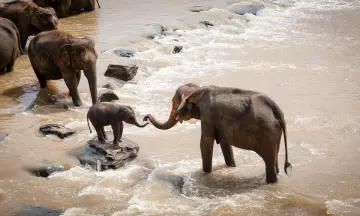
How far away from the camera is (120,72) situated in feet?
37.8

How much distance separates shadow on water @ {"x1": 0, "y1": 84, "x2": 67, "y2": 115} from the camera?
31.5 ft

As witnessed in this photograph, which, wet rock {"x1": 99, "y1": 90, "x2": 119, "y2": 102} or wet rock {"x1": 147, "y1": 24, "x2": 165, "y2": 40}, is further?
wet rock {"x1": 147, "y1": 24, "x2": 165, "y2": 40}

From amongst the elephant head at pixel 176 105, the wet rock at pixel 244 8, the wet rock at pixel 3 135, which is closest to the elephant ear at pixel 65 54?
the wet rock at pixel 3 135

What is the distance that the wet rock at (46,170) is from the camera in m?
7.19

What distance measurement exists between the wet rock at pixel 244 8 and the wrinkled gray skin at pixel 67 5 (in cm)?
531

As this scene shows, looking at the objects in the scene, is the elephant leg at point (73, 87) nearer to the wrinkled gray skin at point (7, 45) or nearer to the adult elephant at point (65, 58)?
the adult elephant at point (65, 58)

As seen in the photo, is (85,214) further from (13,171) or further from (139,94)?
(139,94)

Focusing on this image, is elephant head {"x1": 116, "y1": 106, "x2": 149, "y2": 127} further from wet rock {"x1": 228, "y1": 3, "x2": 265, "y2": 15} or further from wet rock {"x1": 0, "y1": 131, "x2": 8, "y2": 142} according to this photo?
wet rock {"x1": 228, "y1": 3, "x2": 265, "y2": 15}

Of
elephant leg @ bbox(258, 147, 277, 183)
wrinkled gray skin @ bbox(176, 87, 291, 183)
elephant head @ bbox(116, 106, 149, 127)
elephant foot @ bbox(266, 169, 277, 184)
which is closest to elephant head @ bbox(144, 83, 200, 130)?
wrinkled gray skin @ bbox(176, 87, 291, 183)

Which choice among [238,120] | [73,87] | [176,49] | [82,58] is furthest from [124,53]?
[238,120]

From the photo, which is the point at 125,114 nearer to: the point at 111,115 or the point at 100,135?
the point at 111,115

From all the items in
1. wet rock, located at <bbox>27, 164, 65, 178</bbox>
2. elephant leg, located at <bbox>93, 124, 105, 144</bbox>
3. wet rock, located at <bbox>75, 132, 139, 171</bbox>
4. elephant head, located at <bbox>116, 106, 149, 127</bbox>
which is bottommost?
wet rock, located at <bbox>27, 164, 65, 178</bbox>

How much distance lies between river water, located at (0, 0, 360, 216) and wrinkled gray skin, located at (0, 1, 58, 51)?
0.99 meters

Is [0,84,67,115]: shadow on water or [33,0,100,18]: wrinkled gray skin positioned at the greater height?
[33,0,100,18]: wrinkled gray skin
